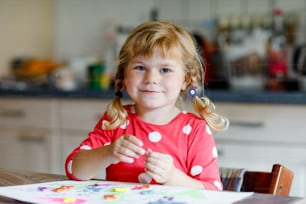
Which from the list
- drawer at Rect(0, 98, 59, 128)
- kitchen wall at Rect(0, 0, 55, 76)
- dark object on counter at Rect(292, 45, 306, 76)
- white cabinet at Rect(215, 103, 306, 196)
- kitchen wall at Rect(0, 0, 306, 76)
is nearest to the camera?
white cabinet at Rect(215, 103, 306, 196)

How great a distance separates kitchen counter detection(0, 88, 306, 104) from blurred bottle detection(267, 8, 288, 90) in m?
0.24

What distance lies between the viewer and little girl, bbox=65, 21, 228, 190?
1380 mm

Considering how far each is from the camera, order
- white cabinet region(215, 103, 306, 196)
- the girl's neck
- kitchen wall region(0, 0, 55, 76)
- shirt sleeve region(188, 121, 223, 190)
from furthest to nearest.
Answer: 1. kitchen wall region(0, 0, 55, 76)
2. white cabinet region(215, 103, 306, 196)
3. the girl's neck
4. shirt sleeve region(188, 121, 223, 190)

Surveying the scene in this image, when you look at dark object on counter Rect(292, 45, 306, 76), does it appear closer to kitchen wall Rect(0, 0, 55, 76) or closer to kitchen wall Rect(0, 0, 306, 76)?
→ kitchen wall Rect(0, 0, 306, 76)

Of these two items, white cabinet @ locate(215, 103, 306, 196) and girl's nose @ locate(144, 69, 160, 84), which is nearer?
girl's nose @ locate(144, 69, 160, 84)

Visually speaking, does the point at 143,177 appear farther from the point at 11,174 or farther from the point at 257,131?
the point at 257,131

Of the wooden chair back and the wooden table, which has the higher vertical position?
the wooden table

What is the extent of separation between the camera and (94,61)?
332 centimetres

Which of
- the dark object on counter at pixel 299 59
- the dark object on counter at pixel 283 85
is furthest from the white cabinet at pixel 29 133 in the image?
the dark object on counter at pixel 299 59

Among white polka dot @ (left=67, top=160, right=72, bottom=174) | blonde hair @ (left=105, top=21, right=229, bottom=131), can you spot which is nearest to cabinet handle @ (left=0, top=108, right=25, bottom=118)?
blonde hair @ (left=105, top=21, right=229, bottom=131)

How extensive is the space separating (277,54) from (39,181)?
6.20 ft

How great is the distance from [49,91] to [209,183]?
1793 mm

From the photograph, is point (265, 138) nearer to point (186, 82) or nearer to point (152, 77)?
point (186, 82)

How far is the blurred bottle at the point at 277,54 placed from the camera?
2.95 metres
